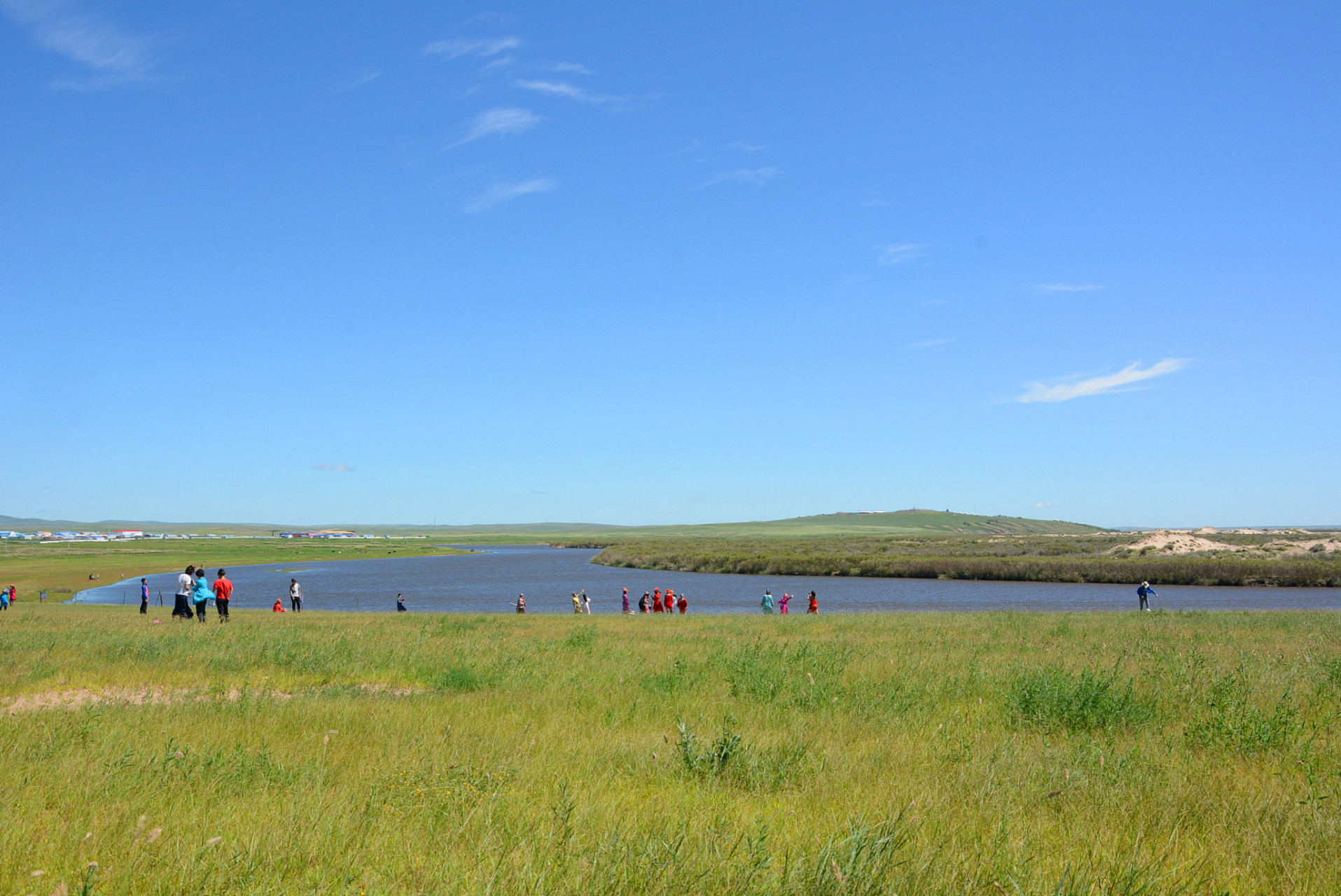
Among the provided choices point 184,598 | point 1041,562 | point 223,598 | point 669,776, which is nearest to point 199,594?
point 223,598

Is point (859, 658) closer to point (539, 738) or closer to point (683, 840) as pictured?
point (539, 738)

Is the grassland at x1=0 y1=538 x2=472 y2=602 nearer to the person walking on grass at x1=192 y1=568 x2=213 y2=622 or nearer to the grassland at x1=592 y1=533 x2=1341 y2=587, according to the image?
the person walking on grass at x1=192 y1=568 x2=213 y2=622

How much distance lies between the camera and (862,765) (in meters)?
7.54

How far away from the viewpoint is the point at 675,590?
211 feet

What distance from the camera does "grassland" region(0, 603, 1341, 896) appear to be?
4863mm

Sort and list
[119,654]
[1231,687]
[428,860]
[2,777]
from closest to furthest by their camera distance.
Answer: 1. [428,860]
2. [2,777]
3. [1231,687]
4. [119,654]

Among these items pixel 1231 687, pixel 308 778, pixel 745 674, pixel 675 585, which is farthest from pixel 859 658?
pixel 675 585

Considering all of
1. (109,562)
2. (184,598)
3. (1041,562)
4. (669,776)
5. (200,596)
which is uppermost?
(669,776)

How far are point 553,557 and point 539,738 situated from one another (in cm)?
12259

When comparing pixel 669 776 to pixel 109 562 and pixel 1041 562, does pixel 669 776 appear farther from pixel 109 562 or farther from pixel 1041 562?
pixel 109 562

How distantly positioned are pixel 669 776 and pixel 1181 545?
107 m

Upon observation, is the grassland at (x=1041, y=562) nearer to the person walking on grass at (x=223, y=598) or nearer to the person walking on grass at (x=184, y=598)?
the person walking on grass at (x=184, y=598)

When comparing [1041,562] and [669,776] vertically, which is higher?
[669,776]

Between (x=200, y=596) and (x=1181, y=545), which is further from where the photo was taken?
(x=1181, y=545)
